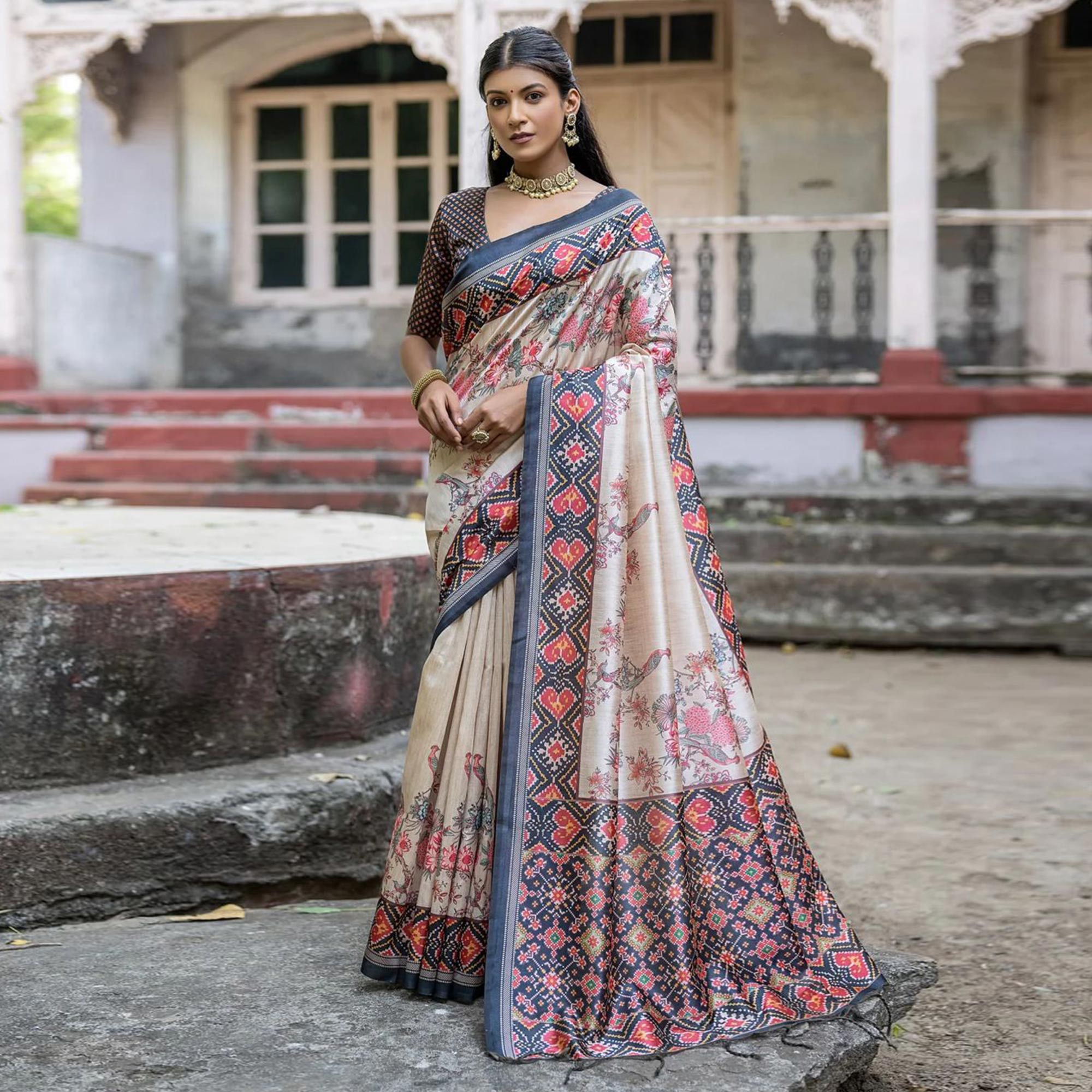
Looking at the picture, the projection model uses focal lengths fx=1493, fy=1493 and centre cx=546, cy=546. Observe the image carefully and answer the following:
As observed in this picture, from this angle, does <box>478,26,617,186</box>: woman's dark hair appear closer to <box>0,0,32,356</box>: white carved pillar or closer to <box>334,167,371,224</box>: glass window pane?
<box>0,0,32,356</box>: white carved pillar

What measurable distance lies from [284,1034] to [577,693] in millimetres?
672

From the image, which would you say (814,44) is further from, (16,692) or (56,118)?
(56,118)

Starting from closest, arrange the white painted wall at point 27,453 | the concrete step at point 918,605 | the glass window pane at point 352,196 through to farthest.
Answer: the concrete step at point 918,605 < the white painted wall at point 27,453 < the glass window pane at point 352,196

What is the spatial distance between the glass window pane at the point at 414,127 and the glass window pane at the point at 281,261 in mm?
999

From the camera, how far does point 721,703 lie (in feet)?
7.65

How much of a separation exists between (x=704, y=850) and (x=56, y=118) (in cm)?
1790

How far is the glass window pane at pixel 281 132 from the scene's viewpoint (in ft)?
33.9

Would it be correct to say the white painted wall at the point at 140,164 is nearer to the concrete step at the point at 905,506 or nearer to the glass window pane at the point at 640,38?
the glass window pane at the point at 640,38

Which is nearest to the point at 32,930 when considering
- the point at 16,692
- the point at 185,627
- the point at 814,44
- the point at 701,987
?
the point at 16,692

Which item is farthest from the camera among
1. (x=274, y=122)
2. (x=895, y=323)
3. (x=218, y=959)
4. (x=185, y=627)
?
(x=274, y=122)

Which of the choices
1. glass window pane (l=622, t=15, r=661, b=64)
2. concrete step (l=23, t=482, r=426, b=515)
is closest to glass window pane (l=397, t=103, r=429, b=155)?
glass window pane (l=622, t=15, r=661, b=64)

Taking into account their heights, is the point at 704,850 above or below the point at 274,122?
below

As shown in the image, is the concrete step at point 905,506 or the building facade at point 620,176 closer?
the concrete step at point 905,506

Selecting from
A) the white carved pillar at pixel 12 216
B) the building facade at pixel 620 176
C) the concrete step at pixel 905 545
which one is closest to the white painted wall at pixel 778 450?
the building facade at pixel 620 176
